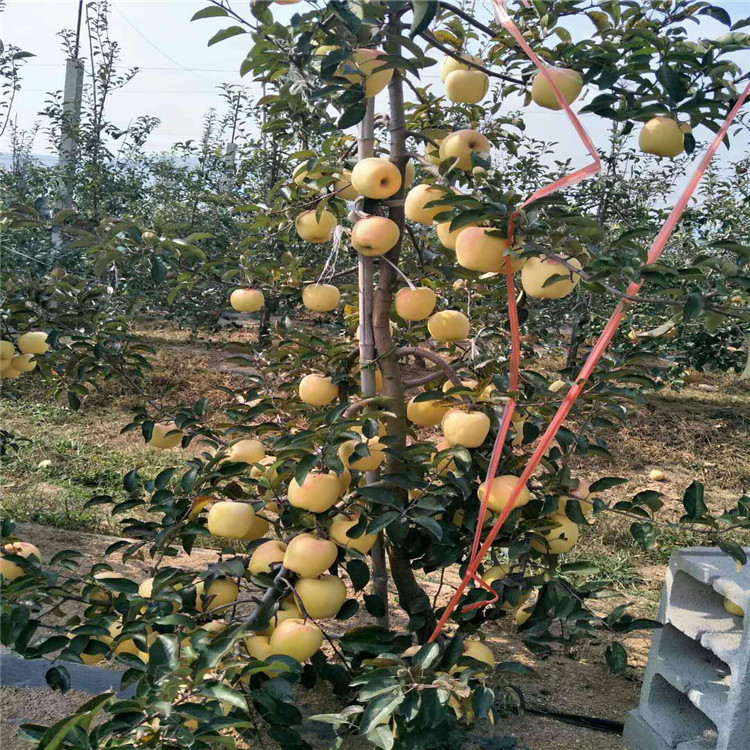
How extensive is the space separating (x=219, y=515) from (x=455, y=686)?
21.0 inches

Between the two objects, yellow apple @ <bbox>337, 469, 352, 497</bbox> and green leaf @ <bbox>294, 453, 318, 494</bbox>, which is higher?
green leaf @ <bbox>294, 453, 318, 494</bbox>

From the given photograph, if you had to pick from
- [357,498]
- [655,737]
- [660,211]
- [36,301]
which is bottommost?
[655,737]

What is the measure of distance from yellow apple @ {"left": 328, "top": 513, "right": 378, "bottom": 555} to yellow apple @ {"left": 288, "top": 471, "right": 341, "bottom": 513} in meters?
0.06

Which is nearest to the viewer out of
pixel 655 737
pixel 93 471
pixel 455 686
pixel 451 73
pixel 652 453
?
pixel 455 686

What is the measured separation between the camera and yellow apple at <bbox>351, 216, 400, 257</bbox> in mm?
1379

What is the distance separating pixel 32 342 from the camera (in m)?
1.75

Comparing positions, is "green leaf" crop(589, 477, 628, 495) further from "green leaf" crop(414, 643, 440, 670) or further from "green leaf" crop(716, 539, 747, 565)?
"green leaf" crop(414, 643, 440, 670)

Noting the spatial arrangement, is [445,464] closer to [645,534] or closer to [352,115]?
[645,534]

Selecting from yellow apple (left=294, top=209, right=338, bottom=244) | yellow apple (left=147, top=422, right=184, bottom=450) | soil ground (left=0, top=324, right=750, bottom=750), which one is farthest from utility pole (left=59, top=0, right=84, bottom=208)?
yellow apple (left=294, top=209, right=338, bottom=244)

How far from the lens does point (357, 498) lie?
4.89 ft

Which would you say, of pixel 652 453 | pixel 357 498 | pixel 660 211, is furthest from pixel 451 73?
pixel 660 211

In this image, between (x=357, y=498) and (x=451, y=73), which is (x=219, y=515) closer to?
(x=357, y=498)

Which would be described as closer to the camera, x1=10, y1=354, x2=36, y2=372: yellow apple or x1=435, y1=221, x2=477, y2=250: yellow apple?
x1=435, y1=221, x2=477, y2=250: yellow apple

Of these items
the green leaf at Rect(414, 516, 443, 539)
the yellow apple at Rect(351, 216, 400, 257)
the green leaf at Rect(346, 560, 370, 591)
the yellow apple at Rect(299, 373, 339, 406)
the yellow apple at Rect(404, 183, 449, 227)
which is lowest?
the green leaf at Rect(346, 560, 370, 591)
